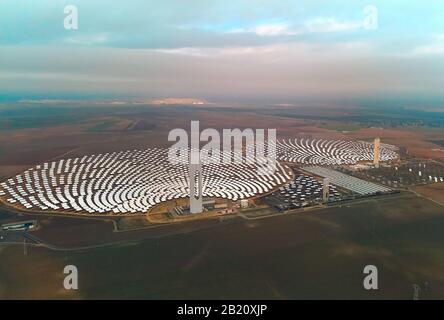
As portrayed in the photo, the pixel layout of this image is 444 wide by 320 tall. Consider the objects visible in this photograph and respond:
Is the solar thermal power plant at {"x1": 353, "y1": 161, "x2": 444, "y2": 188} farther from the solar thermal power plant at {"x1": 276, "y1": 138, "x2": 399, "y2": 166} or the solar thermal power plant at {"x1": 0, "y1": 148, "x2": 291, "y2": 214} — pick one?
the solar thermal power plant at {"x1": 0, "y1": 148, "x2": 291, "y2": 214}

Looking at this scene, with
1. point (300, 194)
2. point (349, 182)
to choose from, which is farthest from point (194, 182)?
point (349, 182)

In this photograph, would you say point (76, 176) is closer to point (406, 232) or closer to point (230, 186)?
point (230, 186)

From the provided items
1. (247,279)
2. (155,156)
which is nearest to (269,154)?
(155,156)

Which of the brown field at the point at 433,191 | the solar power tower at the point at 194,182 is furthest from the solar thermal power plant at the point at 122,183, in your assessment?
the brown field at the point at 433,191

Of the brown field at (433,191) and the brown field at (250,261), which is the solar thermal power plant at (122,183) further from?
the brown field at (433,191)

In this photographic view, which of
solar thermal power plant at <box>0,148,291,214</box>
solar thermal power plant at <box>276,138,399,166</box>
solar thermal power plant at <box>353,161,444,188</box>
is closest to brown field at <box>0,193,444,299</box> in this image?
solar thermal power plant at <box>0,148,291,214</box>
